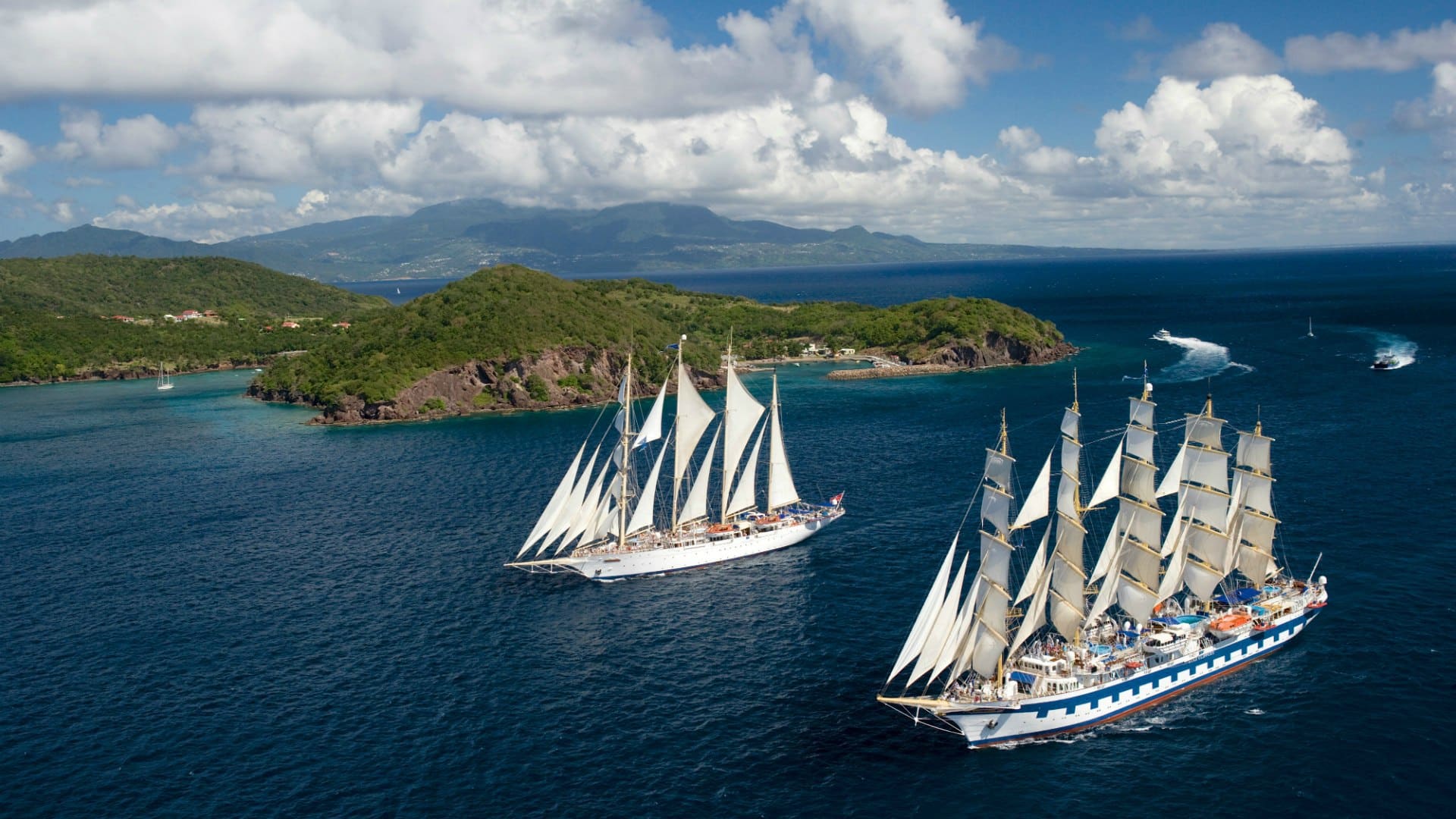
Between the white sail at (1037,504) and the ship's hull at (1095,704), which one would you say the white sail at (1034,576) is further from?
the ship's hull at (1095,704)

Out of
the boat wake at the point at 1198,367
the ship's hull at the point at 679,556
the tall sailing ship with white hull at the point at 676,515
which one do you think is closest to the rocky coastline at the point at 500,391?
the tall sailing ship with white hull at the point at 676,515

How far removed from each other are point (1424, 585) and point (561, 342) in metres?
136

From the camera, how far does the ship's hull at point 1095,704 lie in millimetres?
55938

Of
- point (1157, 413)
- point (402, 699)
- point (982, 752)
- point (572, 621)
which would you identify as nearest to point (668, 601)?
point (572, 621)

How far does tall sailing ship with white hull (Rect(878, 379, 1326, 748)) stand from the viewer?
57.4 metres

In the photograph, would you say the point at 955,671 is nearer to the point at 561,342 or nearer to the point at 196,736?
the point at 196,736

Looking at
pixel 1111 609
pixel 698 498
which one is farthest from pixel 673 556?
pixel 1111 609

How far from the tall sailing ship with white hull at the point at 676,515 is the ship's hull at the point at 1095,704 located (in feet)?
114

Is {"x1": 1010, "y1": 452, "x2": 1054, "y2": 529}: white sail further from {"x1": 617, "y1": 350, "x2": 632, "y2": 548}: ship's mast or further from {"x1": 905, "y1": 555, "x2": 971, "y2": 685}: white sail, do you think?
{"x1": 617, "y1": 350, "x2": 632, "y2": 548}: ship's mast

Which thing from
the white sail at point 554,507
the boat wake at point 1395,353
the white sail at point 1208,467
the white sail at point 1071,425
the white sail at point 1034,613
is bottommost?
the white sail at point 1034,613

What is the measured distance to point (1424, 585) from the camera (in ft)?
234

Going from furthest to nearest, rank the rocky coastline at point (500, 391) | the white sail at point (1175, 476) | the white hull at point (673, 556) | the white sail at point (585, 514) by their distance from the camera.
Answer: the rocky coastline at point (500, 391), the white sail at point (585, 514), the white hull at point (673, 556), the white sail at point (1175, 476)

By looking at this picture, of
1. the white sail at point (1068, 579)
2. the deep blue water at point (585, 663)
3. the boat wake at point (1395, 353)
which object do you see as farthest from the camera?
the boat wake at point (1395, 353)

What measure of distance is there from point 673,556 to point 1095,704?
38.4m
